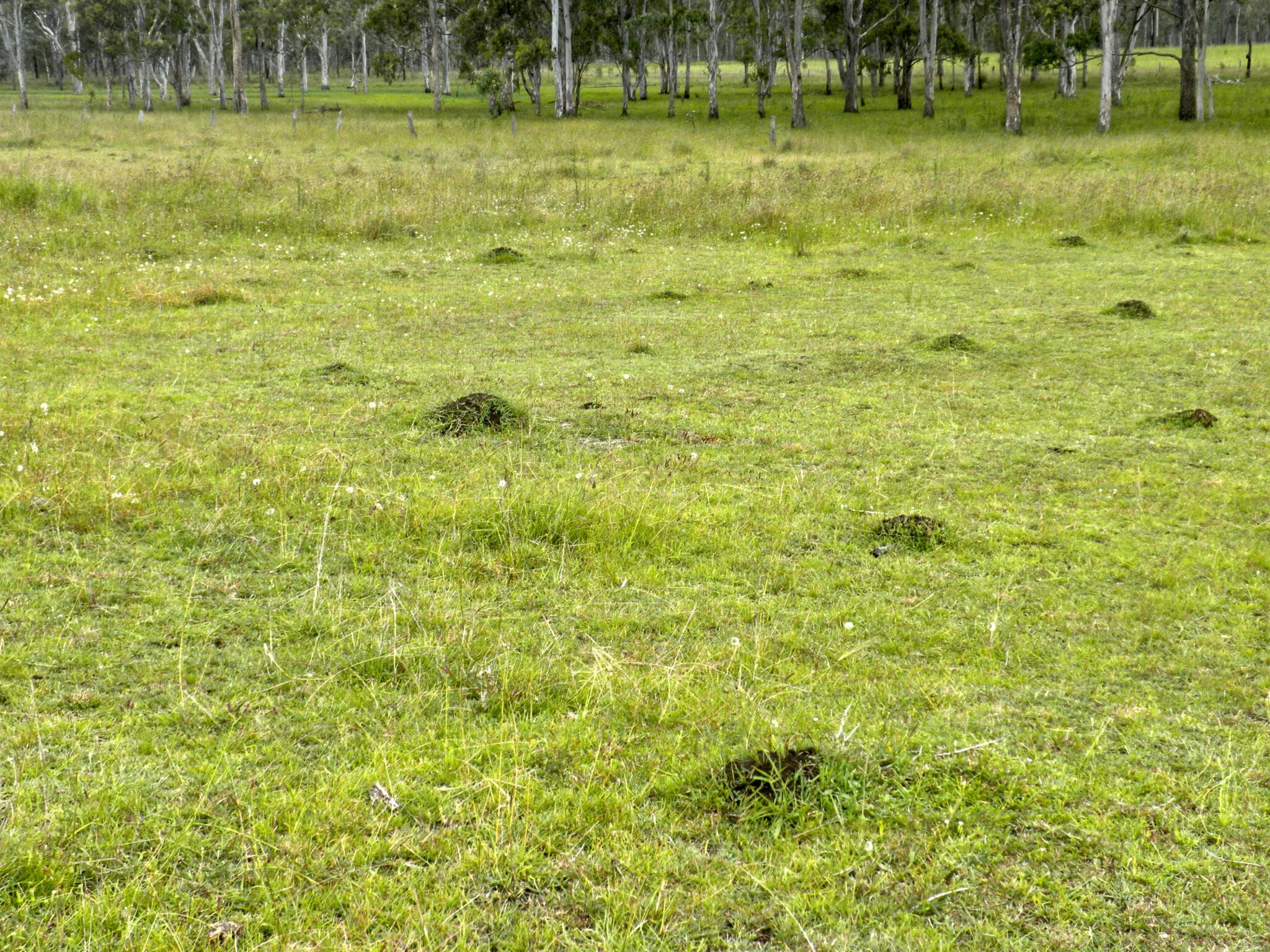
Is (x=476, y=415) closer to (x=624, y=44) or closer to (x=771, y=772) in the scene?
(x=771, y=772)

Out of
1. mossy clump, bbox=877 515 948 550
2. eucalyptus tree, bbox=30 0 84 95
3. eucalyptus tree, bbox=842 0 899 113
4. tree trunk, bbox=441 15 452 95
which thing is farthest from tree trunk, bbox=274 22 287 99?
mossy clump, bbox=877 515 948 550

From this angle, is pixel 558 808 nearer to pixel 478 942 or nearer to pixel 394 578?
pixel 478 942

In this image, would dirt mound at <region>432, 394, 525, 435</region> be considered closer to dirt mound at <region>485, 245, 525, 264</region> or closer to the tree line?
dirt mound at <region>485, 245, 525, 264</region>

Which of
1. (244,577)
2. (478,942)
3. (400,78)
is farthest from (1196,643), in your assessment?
(400,78)

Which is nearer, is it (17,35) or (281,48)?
(17,35)

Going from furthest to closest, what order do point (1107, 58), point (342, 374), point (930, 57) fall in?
1. point (930, 57)
2. point (1107, 58)
3. point (342, 374)

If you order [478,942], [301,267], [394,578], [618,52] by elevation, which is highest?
[618,52]

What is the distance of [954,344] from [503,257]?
870 centimetres

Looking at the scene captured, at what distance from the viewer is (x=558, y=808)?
3783mm

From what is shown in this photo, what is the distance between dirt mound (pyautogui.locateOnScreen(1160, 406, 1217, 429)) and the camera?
8.53m

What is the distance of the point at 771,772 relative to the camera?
3.95m

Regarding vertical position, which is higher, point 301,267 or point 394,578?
point 301,267

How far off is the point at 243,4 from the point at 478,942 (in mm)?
88307

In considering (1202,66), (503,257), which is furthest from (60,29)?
(503,257)
